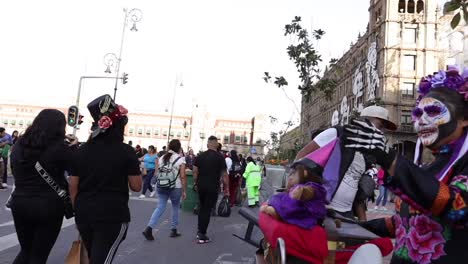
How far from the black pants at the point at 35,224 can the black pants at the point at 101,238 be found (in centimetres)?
29

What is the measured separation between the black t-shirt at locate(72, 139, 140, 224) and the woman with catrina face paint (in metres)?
2.22

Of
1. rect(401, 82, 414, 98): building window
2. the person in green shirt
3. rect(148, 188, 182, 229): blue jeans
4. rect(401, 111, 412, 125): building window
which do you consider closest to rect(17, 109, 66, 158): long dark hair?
rect(148, 188, 182, 229): blue jeans

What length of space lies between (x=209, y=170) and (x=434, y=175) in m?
6.82

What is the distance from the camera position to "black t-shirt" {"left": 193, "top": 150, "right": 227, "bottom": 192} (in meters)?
8.33

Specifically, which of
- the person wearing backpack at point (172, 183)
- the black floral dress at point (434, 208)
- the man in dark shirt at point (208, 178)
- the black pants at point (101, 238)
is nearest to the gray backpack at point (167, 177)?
the person wearing backpack at point (172, 183)

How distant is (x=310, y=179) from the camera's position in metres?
2.99

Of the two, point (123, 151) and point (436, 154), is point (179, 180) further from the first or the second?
point (436, 154)

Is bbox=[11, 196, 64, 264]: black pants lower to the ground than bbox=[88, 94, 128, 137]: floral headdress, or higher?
lower

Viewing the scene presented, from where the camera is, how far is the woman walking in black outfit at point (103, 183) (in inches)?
134

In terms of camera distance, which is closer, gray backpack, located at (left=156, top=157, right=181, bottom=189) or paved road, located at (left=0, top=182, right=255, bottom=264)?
paved road, located at (left=0, top=182, right=255, bottom=264)

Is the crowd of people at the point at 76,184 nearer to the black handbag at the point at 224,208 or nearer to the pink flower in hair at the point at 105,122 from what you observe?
the pink flower in hair at the point at 105,122

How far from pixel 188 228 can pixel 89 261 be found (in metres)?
5.82

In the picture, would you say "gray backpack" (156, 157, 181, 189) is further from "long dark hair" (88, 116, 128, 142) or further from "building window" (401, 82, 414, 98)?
"building window" (401, 82, 414, 98)

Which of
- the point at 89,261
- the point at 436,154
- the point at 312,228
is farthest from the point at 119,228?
the point at 436,154
